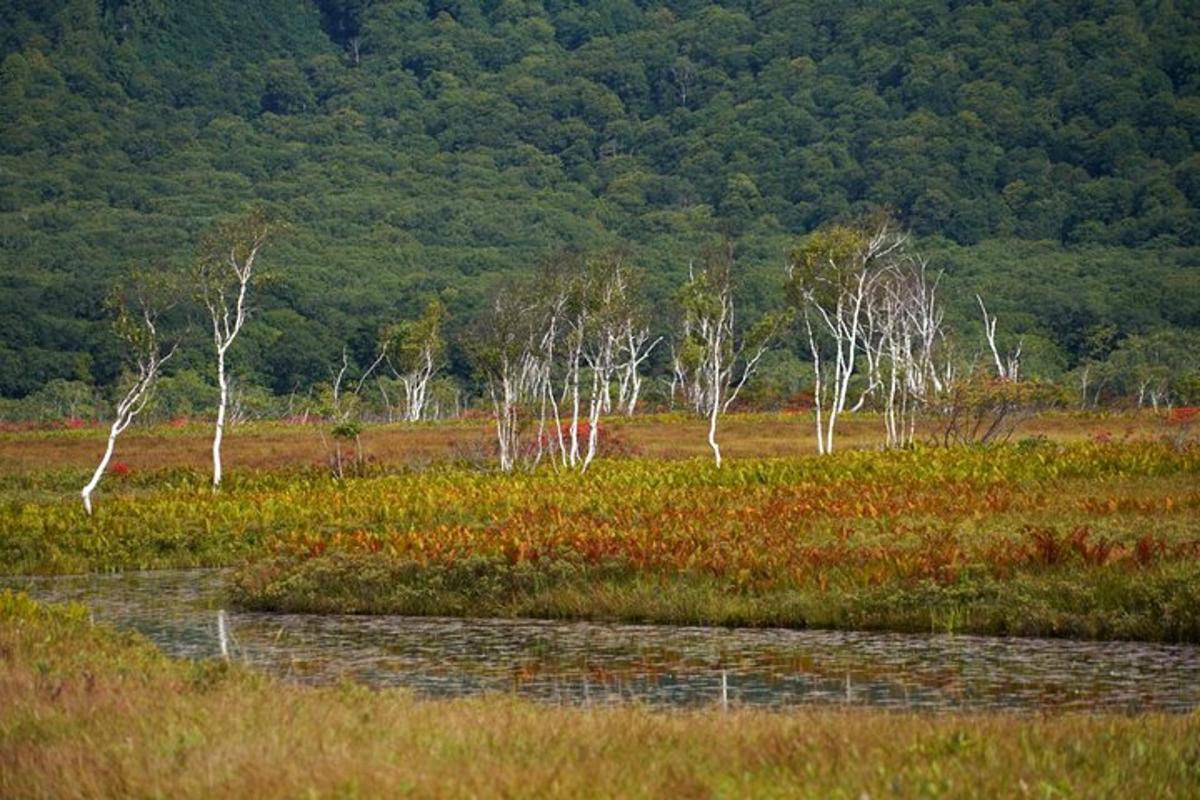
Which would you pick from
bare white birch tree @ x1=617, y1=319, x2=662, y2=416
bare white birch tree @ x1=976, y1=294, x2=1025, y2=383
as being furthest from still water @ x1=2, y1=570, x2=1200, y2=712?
bare white birch tree @ x1=617, y1=319, x2=662, y2=416

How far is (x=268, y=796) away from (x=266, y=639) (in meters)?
13.0

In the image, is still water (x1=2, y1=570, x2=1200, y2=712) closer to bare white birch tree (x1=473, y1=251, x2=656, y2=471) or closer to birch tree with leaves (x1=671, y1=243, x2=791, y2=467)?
birch tree with leaves (x1=671, y1=243, x2=791, y2=467)

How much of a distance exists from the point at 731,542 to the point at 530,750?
49.3 ft

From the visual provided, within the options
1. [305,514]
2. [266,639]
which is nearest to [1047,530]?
[266,639]

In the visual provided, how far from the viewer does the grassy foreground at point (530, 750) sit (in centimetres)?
1004

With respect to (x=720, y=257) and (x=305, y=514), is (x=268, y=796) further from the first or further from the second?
(x=720, y=257)

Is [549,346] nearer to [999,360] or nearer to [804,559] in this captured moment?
[999,360]

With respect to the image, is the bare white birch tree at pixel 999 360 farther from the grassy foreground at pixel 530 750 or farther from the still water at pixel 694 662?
the grassy foreground at pixel 530 750

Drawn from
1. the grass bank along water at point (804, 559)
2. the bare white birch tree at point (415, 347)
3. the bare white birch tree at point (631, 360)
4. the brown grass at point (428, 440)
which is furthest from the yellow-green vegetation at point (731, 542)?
the bare white birch tree at point (415, 347)

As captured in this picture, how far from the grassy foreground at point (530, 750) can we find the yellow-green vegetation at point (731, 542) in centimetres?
757

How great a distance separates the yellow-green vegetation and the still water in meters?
0.62

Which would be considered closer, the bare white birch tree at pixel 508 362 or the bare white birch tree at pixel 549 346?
the bare white birch tree at pixel 508 362

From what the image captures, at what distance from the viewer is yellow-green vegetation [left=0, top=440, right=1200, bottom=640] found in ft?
70.0

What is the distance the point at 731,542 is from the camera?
2606 centimetres
